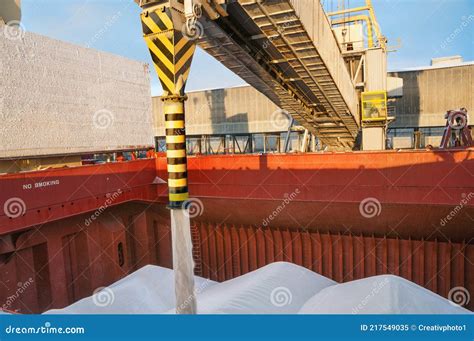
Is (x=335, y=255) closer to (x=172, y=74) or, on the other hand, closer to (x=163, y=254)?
(x=163, y=254)

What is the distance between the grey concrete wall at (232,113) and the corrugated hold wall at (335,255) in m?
18.9

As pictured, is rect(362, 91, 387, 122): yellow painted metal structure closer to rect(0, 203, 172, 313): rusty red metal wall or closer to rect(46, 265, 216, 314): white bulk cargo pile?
rect(0, 203, 172, 313): rusty red metal wall

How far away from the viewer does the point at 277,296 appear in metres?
4.88

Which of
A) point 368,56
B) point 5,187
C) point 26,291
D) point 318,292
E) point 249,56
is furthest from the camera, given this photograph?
point 368,56

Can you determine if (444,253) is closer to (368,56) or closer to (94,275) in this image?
(94,275)

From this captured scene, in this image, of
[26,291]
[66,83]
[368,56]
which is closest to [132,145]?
[66,83]

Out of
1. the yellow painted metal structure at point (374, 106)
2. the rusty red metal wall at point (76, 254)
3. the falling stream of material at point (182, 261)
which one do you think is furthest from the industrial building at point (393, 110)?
the falling stream of material at point (182, 261)

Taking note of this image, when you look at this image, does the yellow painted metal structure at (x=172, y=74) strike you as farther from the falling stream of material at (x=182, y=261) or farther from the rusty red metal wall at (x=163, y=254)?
the rusty red metal wall at (x=163, y=254)

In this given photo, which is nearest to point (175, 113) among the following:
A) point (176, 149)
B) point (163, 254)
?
point (176, 149)

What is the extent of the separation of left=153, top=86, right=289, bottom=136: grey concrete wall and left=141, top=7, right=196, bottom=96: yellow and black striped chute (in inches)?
913

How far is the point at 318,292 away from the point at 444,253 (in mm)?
3819

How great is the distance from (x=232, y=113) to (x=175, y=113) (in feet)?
81.1

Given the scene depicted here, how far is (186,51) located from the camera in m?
3.87

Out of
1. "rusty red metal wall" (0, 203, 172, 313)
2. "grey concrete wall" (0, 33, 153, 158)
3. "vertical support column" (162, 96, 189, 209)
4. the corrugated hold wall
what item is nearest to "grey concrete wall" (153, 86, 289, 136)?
"grey concrete wall" (0, 33, 153, 158)
